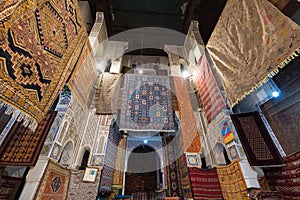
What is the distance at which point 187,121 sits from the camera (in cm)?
434

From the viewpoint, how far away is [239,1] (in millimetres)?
2660

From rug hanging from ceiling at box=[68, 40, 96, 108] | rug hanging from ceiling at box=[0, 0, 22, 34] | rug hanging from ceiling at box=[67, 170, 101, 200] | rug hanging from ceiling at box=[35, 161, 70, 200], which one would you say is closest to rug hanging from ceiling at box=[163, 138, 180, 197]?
rug hanging from ceiling at box=[67, 170, 101, 200]

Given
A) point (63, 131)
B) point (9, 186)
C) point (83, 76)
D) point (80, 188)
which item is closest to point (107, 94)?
point (83, 76)

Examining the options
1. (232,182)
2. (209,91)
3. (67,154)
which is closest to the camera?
(232,182)

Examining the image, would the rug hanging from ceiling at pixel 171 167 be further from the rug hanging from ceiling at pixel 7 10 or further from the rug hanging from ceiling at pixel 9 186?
the rug hanging from ceiling at pixel 7 10

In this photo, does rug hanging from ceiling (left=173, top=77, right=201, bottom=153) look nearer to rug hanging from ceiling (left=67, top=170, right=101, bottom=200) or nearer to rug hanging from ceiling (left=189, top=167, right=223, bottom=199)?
rug hanging from ceiling (left=189, top=167, right=223, bottom=199)

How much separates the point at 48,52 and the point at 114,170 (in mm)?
4064

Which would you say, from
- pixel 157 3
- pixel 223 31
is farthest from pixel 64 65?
pixel 157 3

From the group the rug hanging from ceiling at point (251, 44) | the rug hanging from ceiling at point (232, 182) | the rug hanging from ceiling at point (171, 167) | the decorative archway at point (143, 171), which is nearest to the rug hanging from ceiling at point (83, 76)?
the rug hanging from ceiling at point (251, 44)

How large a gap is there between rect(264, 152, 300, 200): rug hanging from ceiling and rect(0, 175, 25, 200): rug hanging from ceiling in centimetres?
495

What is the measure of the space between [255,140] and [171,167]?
272cm

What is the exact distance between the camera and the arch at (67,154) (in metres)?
3.37

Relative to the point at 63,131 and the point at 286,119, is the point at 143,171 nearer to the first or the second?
the point at 63,131

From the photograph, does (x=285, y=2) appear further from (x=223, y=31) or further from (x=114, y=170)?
(x=114, y=170)
